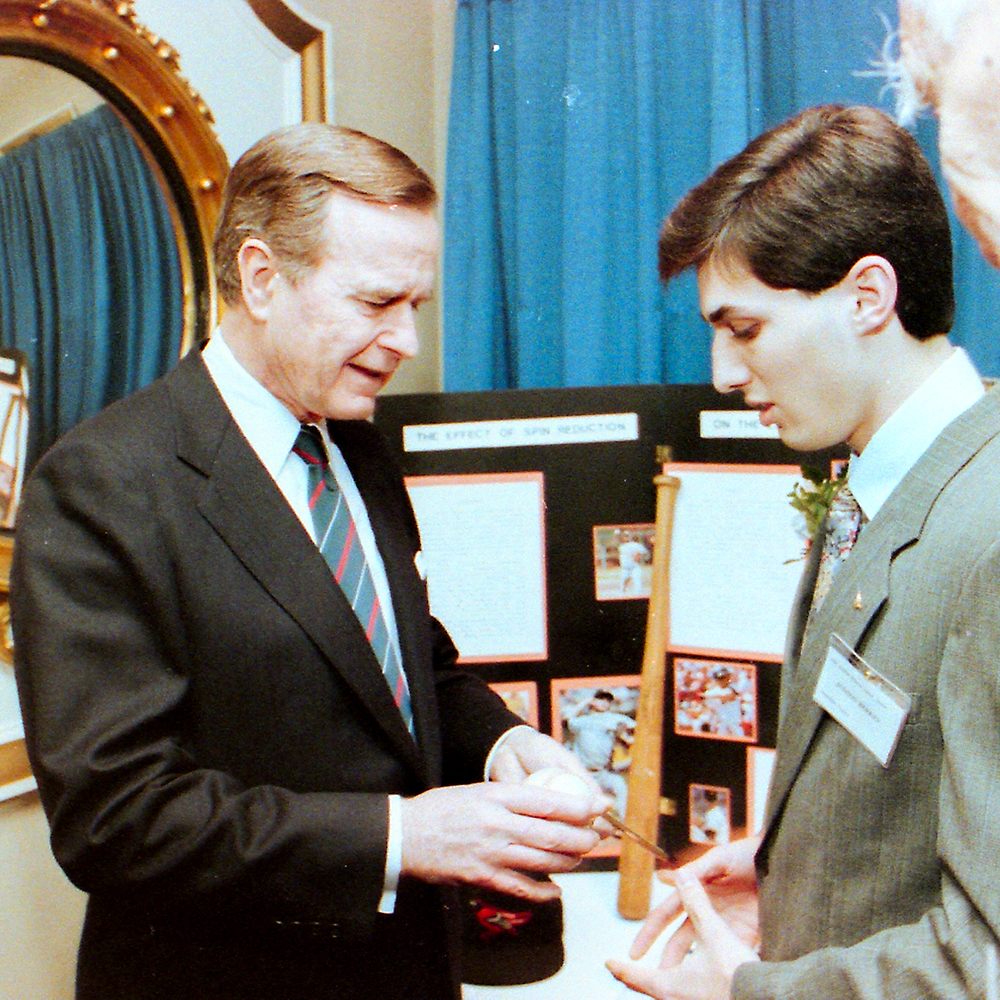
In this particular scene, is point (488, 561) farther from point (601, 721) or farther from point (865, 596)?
point (865, 596)

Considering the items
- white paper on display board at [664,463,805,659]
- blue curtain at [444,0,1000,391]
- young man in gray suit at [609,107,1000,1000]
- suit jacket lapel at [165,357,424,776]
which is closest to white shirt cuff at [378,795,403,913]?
suit jacket lapel at [165,357,424,776]

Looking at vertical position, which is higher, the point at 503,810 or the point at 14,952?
the point at 503,810

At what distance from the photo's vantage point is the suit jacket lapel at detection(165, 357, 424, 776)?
1.07 meters

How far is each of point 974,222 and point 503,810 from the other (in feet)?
2.48

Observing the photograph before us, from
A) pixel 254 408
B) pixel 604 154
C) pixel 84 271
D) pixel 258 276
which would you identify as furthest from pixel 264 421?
pixel 604 154

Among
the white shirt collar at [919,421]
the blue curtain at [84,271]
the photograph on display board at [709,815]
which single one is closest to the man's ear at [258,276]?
the blue curtain at [84,271]

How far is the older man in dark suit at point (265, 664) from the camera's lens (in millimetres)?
987

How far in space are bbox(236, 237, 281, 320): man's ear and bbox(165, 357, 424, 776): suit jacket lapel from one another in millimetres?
143

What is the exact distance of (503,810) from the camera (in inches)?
41.2

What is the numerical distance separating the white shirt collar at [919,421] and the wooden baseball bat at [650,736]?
0.84 metres

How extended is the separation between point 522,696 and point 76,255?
1175 millimetres

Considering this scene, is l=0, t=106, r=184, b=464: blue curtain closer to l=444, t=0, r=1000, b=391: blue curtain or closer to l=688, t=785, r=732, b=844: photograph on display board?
l=444, t=0, r=1000, b=391: blue curtain

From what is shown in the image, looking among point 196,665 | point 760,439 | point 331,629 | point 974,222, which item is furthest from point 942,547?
point 760,439

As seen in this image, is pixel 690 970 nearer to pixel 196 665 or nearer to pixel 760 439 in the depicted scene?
pixel 196 665
